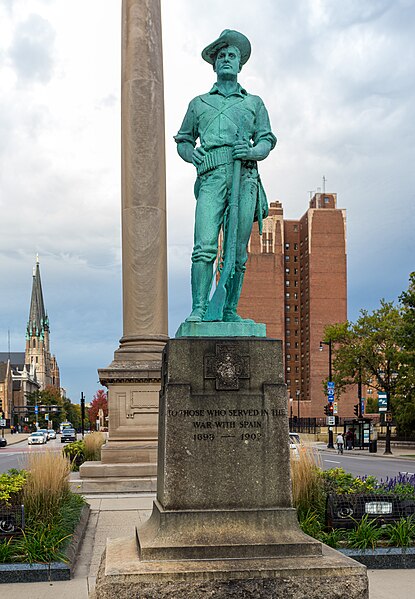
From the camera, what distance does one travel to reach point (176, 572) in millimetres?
5879

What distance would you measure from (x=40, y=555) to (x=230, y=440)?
10.5 feet

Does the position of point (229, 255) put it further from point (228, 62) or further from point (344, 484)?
point (344, 484)

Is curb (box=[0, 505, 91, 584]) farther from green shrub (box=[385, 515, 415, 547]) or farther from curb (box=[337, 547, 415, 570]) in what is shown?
green shrub (box=[385, 515, 415, 547])

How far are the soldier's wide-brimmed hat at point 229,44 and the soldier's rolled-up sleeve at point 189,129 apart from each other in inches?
22.6

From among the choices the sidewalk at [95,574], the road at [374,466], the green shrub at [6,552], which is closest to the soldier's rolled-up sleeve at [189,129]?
the sidewalk at [95,574]

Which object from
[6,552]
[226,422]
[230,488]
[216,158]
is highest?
[216,158]

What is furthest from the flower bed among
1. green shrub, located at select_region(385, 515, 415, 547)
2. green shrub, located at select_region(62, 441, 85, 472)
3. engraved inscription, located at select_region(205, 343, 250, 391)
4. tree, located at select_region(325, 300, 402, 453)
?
tree, located at select_region(325, 300, 402, 453)

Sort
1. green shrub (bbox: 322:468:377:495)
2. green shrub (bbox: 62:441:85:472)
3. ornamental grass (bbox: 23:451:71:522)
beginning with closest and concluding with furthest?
1. ornamental grass (bbox: 23:451:71:522)
2. green shrub (bbox: 322:468:377:495)
3. green shrub (bbox: 62:441:85:472)

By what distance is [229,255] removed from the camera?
7.43 meters

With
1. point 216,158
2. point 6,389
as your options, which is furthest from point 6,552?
point 6,389

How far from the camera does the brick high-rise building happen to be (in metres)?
120

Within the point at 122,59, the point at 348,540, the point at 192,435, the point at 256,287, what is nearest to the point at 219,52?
the point at 192,435

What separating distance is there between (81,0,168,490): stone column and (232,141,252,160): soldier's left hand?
10059 mm

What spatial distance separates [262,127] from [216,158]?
0.65 m
